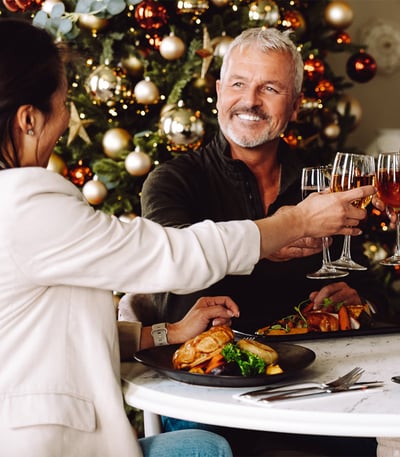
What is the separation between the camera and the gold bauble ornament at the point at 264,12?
338cm

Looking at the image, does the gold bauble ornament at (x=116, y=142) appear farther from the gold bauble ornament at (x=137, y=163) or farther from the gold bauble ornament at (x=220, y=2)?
the gold bauble ornament at (x=220, y=2)

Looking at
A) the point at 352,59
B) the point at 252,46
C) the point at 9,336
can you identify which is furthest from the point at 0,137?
the point at 352,59

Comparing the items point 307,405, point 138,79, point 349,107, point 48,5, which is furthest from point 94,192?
point 307,405

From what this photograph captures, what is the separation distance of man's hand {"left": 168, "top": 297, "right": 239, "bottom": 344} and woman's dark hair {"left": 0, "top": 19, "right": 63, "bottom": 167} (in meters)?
0.53

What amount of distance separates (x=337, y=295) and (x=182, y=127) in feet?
4.46

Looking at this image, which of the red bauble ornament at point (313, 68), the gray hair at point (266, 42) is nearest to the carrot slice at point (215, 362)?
the gray hair at point (266, 42)

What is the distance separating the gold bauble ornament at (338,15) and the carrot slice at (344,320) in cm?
238

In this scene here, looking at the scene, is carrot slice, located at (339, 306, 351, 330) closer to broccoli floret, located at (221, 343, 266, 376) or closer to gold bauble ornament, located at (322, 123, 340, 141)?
broccoli floret, located at (221, 343, 266, 376)

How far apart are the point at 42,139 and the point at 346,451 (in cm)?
109

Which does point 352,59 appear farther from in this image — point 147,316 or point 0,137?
point 0,137

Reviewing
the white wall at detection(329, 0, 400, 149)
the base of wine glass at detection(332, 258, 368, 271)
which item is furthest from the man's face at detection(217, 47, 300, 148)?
the white wall at detection(329, 0, 400, 149)

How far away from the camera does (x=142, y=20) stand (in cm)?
332

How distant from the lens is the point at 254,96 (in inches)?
98.4

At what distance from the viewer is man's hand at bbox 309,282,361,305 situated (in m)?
1.98
